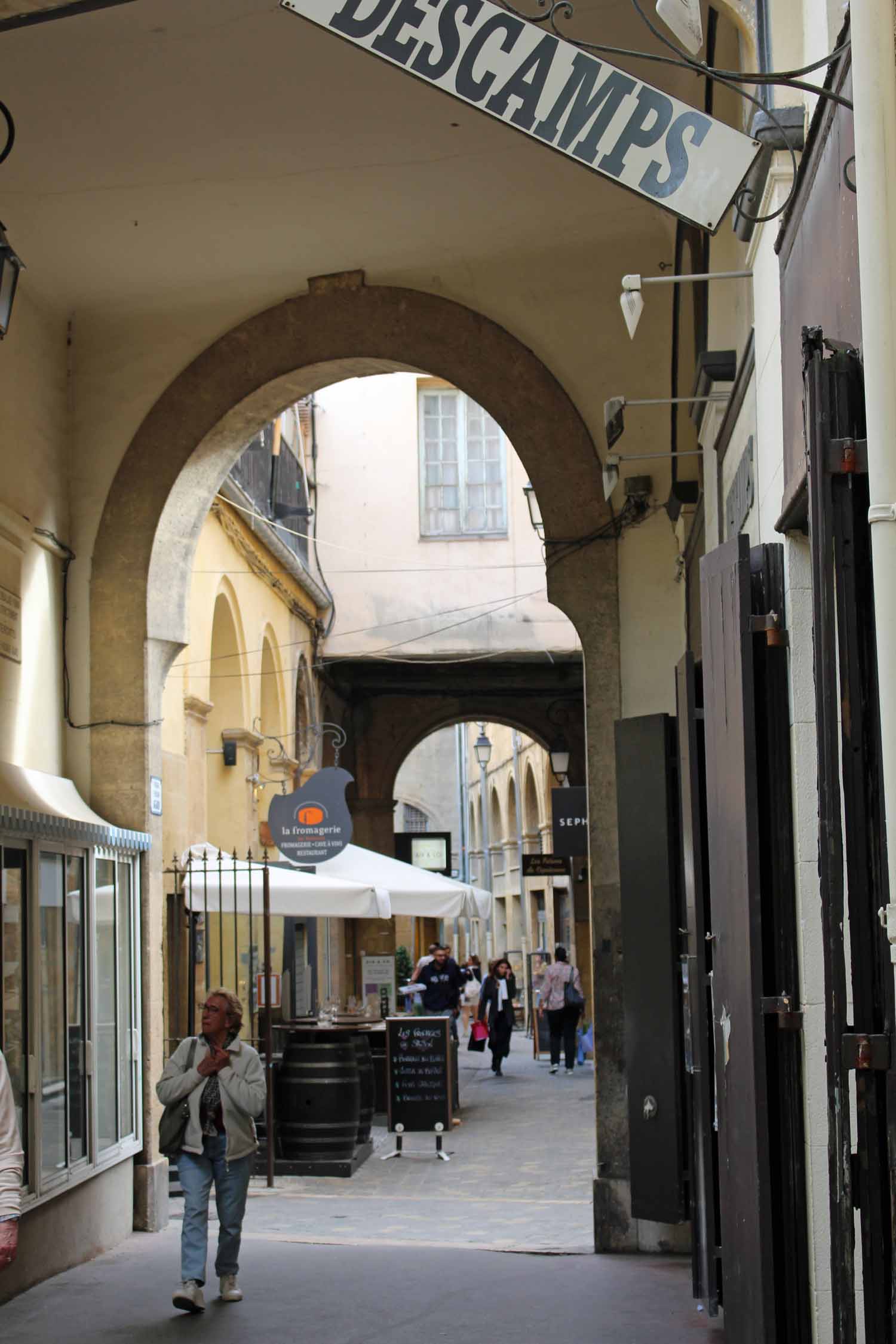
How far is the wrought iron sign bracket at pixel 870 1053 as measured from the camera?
10.4 ft

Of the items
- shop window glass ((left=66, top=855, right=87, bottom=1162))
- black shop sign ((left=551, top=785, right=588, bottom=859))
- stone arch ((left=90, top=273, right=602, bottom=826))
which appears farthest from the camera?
black shop sign ((left=551, top=785, right=588, bottom=859))

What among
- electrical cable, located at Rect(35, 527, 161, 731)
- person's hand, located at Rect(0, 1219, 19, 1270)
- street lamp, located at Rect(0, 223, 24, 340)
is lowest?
person's hand, located at Rect(0, 1219, 19, 1270)

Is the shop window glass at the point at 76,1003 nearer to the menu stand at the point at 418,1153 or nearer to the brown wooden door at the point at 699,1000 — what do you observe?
the brown wooden door at the point at 699,1000

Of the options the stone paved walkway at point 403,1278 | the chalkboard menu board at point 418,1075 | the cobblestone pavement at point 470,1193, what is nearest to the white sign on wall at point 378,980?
the cobblestone pavement at point 470,1193

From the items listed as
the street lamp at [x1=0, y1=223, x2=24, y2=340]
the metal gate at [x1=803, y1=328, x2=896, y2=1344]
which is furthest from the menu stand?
the metal gate at [x1=803, y1=328, x2=896, y2=1344]

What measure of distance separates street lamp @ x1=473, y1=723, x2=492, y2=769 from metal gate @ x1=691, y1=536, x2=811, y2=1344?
1261 inches

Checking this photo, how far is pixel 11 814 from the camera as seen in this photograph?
25.6 feet

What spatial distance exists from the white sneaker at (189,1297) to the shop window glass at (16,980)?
103cm

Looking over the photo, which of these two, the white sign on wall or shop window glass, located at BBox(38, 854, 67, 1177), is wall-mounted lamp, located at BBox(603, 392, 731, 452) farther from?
the white sign on wall

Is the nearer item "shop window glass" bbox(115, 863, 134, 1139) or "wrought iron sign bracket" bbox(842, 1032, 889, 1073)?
"wrought iron sign bracket" bbox(842, 1032, 889, 1073)

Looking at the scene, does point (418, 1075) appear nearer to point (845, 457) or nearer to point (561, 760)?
point (845, 457)

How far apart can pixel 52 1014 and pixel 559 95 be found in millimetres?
6198

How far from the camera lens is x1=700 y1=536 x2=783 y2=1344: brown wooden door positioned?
15.0 feet

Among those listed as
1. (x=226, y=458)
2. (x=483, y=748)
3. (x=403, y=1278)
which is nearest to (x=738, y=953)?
(x=403, y=1278)
